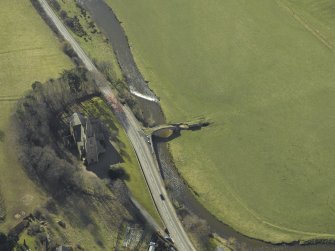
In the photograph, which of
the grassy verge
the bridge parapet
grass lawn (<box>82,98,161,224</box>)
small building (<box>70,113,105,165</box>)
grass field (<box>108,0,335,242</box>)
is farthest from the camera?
the grassy verge

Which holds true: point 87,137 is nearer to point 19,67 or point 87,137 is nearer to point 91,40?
point 19,67

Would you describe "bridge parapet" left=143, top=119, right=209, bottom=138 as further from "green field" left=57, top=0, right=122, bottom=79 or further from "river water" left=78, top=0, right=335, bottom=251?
"green field" left=57, top=0, right=122, bottom=79

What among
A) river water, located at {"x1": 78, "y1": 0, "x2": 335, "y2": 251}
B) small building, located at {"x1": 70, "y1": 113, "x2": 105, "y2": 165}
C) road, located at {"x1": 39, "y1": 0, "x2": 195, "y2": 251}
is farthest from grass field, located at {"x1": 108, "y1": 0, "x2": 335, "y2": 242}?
small building, located at {"x1": 70, "y1": 113, "x2": 105, "y2": 165}

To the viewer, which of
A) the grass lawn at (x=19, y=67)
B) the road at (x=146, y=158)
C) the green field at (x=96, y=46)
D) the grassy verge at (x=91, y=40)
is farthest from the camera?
the grassy verge at (x=91, y=40)

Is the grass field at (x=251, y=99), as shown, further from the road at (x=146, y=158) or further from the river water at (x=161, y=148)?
the road at (x=146, y=158)

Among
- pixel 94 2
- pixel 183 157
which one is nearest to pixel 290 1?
pixel 94 2

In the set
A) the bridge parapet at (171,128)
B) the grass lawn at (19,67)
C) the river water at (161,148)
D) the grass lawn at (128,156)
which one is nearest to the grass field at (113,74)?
the grass lawn at (128,156)

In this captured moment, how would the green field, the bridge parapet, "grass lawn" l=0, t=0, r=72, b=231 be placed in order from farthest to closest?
the green field → the bridge parapet → "grass lawn" l=0, t=0, r=72, b=231
